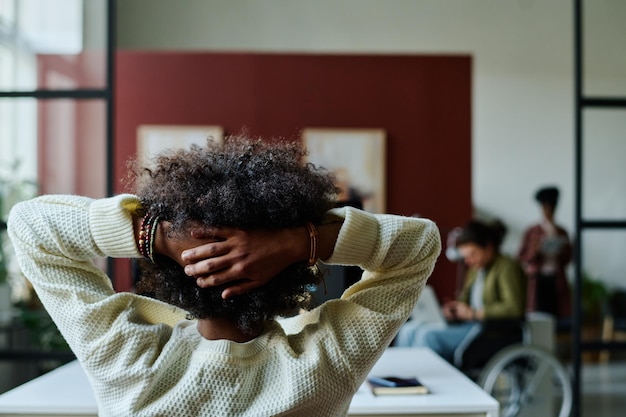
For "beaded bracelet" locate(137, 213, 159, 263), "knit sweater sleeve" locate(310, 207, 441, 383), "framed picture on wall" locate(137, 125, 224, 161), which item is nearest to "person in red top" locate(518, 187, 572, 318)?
"framed picture on wall" locate(137, 125, 224, 161)

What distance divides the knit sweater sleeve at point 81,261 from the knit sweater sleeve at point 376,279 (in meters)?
0.29

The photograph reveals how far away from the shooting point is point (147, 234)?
3.92 ft

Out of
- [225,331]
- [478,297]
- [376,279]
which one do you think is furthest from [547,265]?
[225,331]

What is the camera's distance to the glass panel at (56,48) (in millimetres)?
3863

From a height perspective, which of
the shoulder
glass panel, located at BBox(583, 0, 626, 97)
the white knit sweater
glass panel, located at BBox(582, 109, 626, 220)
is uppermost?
glass panel, located at BBox(583, 0, 626, 97)

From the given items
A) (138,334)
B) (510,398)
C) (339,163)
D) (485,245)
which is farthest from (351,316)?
(339,163)

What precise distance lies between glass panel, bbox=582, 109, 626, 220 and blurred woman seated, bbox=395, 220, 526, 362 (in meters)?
1.02

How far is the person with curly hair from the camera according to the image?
1.17 metres

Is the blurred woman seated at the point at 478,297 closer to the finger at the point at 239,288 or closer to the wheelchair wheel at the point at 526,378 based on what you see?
the wheelchair wheel at the point at 526,378

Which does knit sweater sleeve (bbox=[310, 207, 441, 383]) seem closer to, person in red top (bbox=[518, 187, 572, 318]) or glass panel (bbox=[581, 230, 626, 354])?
glass panel (bbox=[581, 230, 626, 354])

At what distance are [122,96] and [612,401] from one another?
4.65m

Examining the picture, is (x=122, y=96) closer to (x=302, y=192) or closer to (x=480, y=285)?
(x=480, y=285)

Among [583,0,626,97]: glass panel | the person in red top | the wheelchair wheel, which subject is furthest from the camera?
the person in red top

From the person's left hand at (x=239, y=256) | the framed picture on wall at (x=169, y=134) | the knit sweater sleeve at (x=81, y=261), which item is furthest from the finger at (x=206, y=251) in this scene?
the framed picture on wall at (x=169, y=134)
